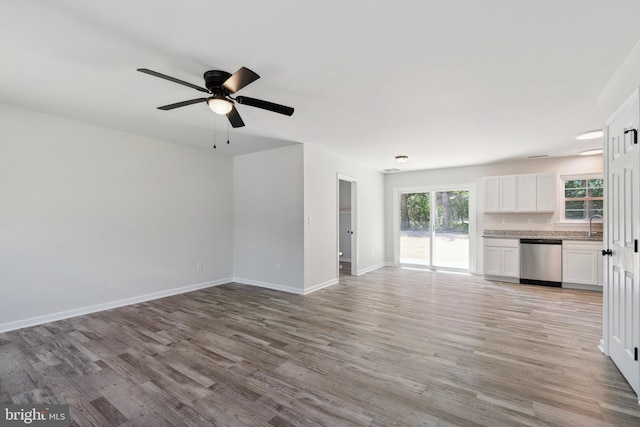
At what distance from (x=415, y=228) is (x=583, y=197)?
3.28m

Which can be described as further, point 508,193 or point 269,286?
point 508,193

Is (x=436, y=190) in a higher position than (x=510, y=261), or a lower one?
higher

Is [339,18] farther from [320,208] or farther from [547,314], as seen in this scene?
[547,314]

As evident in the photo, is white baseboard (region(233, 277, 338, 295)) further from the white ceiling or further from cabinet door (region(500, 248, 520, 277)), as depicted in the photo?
cabinet door (region(500, 248, 520, 277))

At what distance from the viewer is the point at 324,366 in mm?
2461

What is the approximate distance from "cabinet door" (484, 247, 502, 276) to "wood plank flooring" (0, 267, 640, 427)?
163cm

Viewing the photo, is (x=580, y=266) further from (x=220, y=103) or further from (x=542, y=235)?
(x=220, y=103)

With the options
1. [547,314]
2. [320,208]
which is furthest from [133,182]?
[547,314]

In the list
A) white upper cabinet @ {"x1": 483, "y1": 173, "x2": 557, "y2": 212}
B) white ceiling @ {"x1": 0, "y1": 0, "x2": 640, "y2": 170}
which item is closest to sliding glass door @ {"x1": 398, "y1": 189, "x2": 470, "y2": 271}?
white upper cabinet @ {"x1": 483, "y1": 173, "x2": 557, "y2": 212}

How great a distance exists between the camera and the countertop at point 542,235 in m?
5.14

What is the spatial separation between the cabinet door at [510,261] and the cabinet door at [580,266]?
699 mm

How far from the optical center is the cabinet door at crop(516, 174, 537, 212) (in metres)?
5.65

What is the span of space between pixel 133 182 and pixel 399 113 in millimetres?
3977

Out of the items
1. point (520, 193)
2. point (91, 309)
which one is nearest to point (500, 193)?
point (520, 193)
